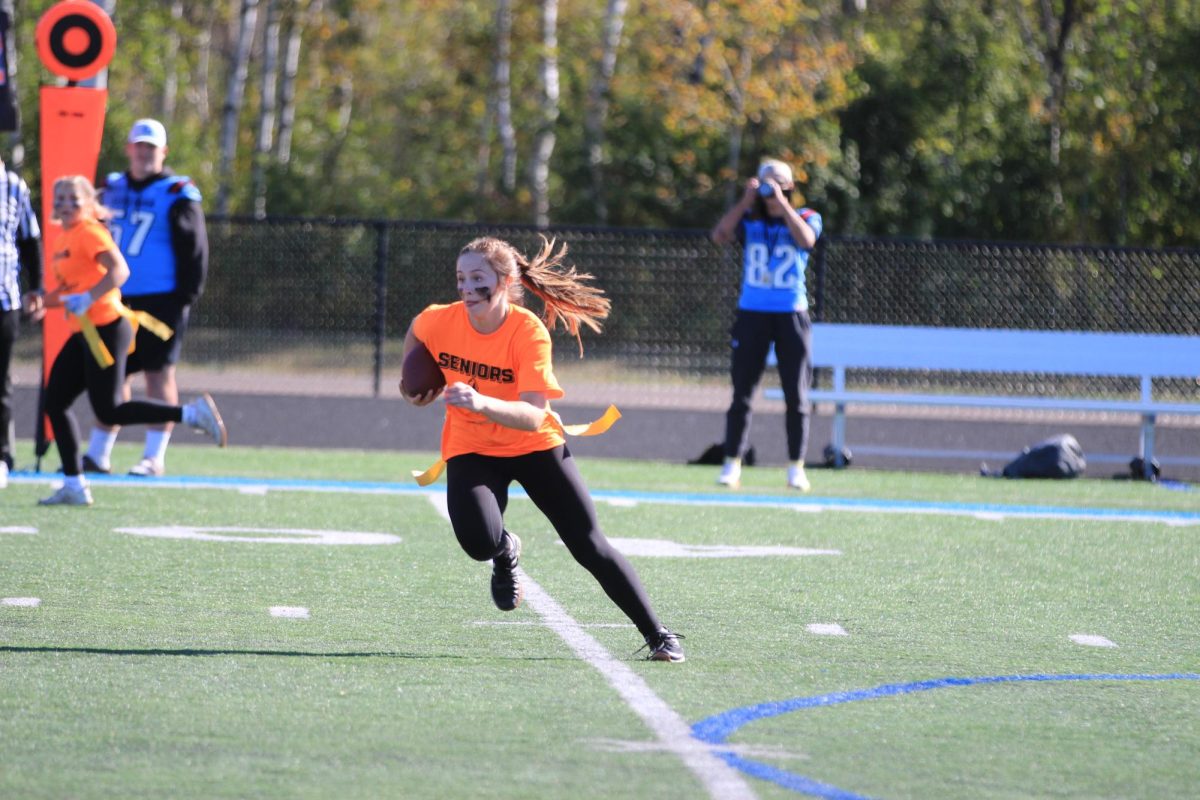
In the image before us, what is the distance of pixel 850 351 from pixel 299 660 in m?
10.5

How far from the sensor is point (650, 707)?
17.1 ft

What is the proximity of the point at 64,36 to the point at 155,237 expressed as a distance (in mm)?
1684

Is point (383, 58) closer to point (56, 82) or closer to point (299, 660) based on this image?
point (56, 82)

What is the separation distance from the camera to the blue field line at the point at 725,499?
11.5 meters

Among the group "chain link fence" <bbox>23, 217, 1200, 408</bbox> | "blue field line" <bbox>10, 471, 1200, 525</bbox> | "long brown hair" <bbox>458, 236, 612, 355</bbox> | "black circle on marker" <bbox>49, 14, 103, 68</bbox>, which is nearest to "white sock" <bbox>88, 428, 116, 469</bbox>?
"blue field line" <bbox>10, 471, 1200, 525</bbox>

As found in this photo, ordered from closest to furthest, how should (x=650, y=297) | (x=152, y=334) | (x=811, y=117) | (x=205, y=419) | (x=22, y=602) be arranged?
(x=22, y=602)
(x=205, y=419)
(x=152, y=334)
(x=650, y=297)
(x=811, y=117)

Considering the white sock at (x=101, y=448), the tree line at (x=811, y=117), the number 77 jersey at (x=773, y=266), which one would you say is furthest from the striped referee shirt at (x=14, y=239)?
the tree line at (x=811, y=117)

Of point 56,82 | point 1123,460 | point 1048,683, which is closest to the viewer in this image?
point 1048,683

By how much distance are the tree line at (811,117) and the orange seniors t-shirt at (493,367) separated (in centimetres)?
2342

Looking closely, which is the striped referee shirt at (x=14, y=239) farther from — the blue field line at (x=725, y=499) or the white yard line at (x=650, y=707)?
the white yard line at (x=650, y=707)

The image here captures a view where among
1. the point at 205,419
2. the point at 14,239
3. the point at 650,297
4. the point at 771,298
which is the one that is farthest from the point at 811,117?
the point at 14,239

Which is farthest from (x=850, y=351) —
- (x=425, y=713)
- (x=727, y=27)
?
(x=727, y=27)

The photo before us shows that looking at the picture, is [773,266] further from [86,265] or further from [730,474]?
[86,265]

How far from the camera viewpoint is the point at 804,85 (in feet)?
102
